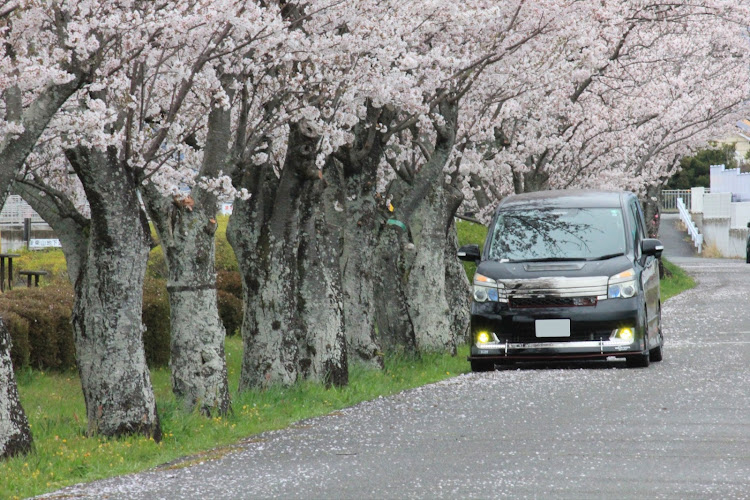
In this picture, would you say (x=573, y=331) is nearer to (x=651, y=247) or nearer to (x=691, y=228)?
(x=651, y=247)

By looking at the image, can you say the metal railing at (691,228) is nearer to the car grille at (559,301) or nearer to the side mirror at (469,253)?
the side mirror at (469,253)

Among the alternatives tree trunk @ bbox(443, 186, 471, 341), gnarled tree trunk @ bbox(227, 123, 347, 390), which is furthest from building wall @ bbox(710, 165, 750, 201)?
gnarled tree trunk @ bbox(227, 123, 347, 390)

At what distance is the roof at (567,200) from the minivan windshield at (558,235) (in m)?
0.10

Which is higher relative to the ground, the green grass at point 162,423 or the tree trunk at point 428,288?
the tree trunk at point 428,288

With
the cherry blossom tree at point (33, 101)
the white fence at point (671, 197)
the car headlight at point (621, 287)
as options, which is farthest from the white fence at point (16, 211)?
the white fence at point (671, 197)

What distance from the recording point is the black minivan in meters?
15.0

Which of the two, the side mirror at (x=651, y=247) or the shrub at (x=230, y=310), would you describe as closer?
the side mirror at (x=651, y=247)

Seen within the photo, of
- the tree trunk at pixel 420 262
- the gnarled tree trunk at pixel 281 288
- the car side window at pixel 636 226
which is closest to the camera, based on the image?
the gnarled tree trunk at pixel 281 288

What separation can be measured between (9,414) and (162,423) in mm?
2057

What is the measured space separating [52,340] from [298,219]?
5.60 metres

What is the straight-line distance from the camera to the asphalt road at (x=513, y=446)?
8195mm

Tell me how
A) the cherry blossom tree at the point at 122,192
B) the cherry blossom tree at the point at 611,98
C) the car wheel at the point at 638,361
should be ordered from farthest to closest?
1. the cherry blossom tree at the point at 611,98
2. the car wheel at the point at 638,361
3. the cherry blossom tree at the point at 122,192

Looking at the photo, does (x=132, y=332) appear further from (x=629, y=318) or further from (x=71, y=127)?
(x=629, y=318)

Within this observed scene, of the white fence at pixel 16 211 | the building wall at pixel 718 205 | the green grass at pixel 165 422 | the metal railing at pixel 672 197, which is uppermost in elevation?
the metal railing at pixel 672 197
